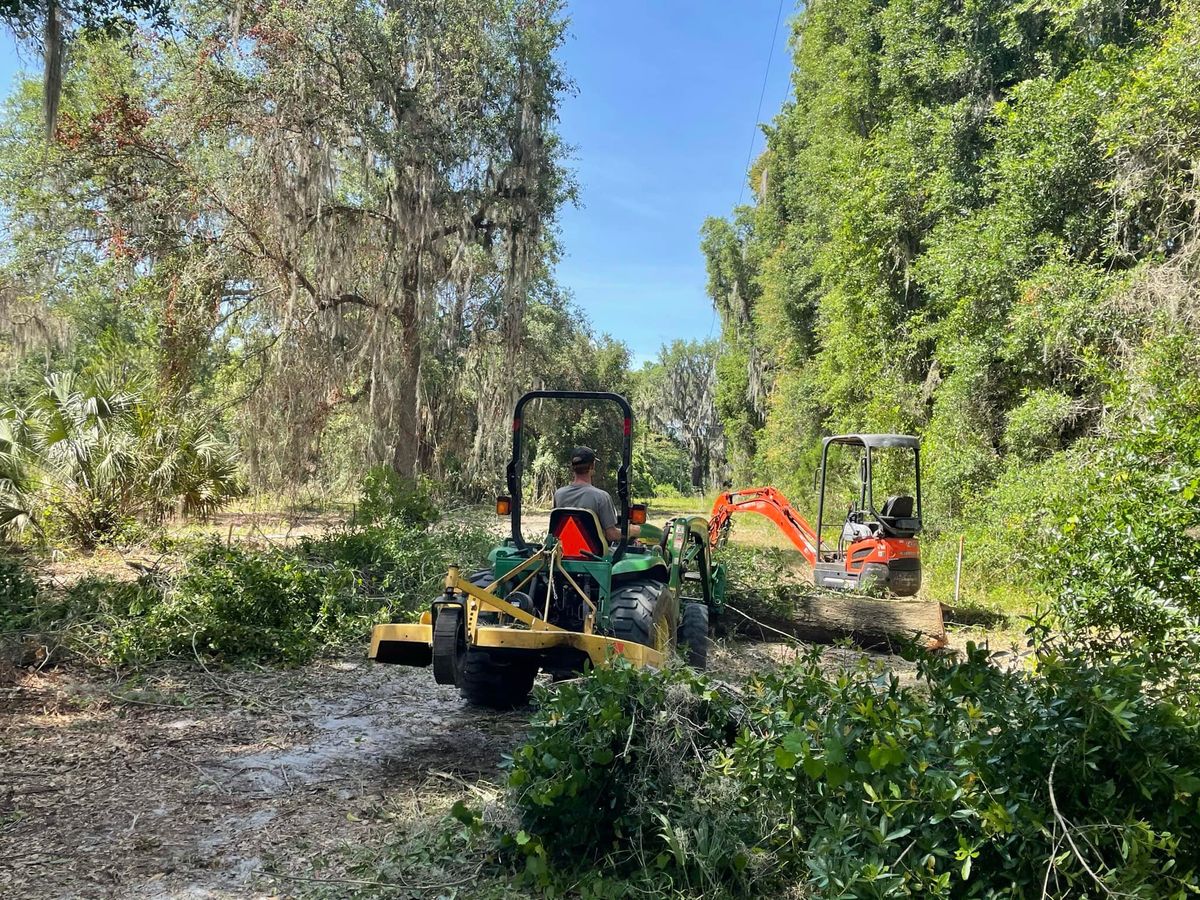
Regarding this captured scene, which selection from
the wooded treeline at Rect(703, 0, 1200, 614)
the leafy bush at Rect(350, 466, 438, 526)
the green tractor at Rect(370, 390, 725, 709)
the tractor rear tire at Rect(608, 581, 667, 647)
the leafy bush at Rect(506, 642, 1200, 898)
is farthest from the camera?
the leafy bush at Rect(350, 466, 438, 526)

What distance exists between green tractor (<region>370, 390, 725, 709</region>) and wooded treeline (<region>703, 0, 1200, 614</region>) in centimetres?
369

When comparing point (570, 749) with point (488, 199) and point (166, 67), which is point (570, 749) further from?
point (166, 67)

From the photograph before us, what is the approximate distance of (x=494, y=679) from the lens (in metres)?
5.74

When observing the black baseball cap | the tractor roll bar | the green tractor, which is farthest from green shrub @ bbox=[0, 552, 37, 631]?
the black baseball cap

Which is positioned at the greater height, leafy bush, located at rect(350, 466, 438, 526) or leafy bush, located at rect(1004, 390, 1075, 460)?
leafy bush, located at rect(1004, 390, 1075, 460)

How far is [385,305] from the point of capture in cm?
1530

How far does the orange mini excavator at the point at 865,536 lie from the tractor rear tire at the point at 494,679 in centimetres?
407

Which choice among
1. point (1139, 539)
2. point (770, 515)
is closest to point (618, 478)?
point (1139, 539)

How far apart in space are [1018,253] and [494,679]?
34.7ft

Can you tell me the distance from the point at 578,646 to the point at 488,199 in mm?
13478

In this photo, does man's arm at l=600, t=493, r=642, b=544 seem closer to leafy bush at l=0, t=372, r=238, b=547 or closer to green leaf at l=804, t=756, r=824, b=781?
green leaf at l=804, t=756, r=824, b=781

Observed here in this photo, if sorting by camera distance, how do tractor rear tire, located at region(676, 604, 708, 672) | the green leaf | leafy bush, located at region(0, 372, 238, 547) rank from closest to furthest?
the green leaf
tractor rear tire, located at region(676, 604, 708, 672)
leafy bush, located at region(0, 372, 238, 547)

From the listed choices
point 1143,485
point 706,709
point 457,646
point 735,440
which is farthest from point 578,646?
point 735,440

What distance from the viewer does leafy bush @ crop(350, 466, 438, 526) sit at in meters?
11.6
